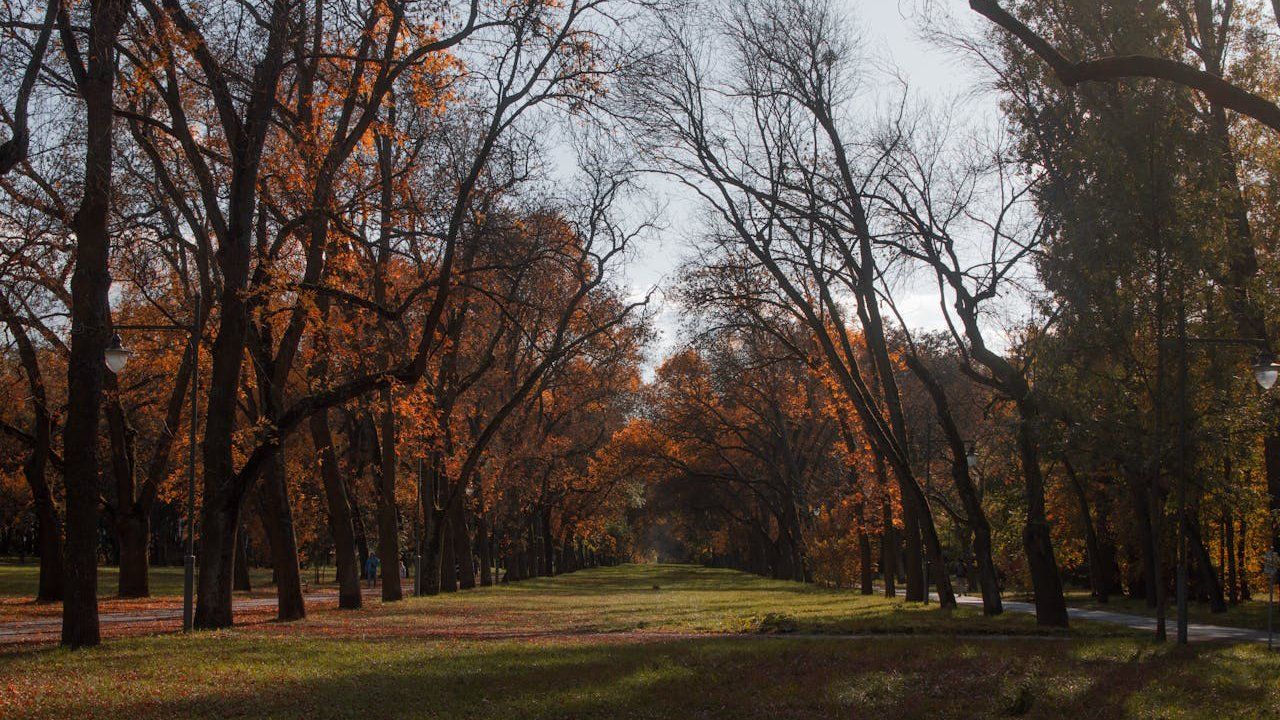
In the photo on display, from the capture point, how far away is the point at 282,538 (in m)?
20.8

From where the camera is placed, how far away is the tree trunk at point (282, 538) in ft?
67.0

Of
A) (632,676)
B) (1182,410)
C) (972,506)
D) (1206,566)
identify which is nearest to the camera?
(632,676)

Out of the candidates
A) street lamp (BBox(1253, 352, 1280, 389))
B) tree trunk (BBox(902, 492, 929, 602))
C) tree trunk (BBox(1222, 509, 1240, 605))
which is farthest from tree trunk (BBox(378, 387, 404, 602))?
tree trunk (BBox(1222, 509, 1240, 605))

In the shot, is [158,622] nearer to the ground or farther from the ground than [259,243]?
nearer to the ground

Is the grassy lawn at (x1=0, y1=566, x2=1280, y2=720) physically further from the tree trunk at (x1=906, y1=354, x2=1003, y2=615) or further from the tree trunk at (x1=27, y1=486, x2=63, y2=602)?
→ the tree trunk at (x1=27, y1=486, x2=63, y2=602)

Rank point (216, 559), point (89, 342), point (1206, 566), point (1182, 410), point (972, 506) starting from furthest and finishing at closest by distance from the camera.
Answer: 1. point (1206, 566)
2. point (972, 506)
3. point (216, 559)
4. point (1182, 410)
5. point (89, 342)

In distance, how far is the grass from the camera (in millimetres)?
25344

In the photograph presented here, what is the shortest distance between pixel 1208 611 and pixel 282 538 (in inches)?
999

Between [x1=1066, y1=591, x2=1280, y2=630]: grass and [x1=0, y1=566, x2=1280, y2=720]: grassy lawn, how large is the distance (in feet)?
32.8

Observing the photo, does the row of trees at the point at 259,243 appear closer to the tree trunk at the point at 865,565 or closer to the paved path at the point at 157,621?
the paved path at the point at 157,621

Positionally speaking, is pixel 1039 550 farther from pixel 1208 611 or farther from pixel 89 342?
pixel 89 342

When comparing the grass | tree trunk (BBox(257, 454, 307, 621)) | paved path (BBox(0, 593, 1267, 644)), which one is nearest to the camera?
paved path (BBox(0, 593, 1267, 644))

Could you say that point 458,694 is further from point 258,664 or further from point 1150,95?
point 1150,95

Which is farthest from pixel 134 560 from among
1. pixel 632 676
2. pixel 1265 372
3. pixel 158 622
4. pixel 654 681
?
pixel 1265 372
